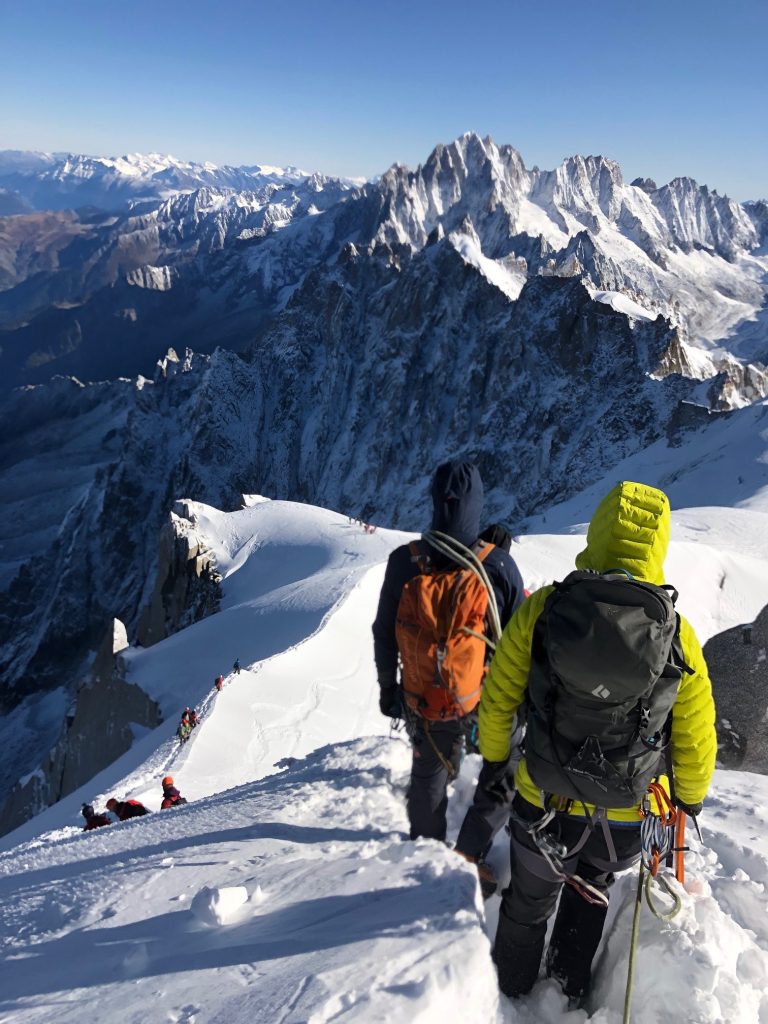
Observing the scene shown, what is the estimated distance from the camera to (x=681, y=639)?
10.4 feet

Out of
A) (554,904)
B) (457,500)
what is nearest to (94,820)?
(554,904)

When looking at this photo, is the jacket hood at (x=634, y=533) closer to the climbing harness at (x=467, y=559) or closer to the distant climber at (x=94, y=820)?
the climbing harness at (x=467, y=559)

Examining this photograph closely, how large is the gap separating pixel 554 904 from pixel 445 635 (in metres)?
1.58

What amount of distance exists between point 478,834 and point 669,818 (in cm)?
130

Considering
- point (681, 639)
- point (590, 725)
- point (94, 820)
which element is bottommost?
point (94, 820)

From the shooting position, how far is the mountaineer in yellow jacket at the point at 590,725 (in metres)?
2.82

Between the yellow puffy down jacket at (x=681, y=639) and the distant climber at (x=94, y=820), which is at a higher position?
the yellow puffy down jacket at (x=681, y=639)

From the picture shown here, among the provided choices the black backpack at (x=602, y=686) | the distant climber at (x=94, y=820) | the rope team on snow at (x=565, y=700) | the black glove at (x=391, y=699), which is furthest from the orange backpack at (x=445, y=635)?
the distant climber at (x=94, y=820)

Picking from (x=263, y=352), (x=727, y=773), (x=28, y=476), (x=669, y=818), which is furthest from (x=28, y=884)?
(x=28, y=476)

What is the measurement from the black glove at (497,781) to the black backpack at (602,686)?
65 centimetres

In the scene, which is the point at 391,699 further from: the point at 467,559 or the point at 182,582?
the point at 182,582

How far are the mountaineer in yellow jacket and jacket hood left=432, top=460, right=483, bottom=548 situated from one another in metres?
0.93

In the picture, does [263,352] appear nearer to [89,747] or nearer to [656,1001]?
[89,747]

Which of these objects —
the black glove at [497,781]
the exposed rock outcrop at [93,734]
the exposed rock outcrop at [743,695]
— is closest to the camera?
the black glove at [497,781]
